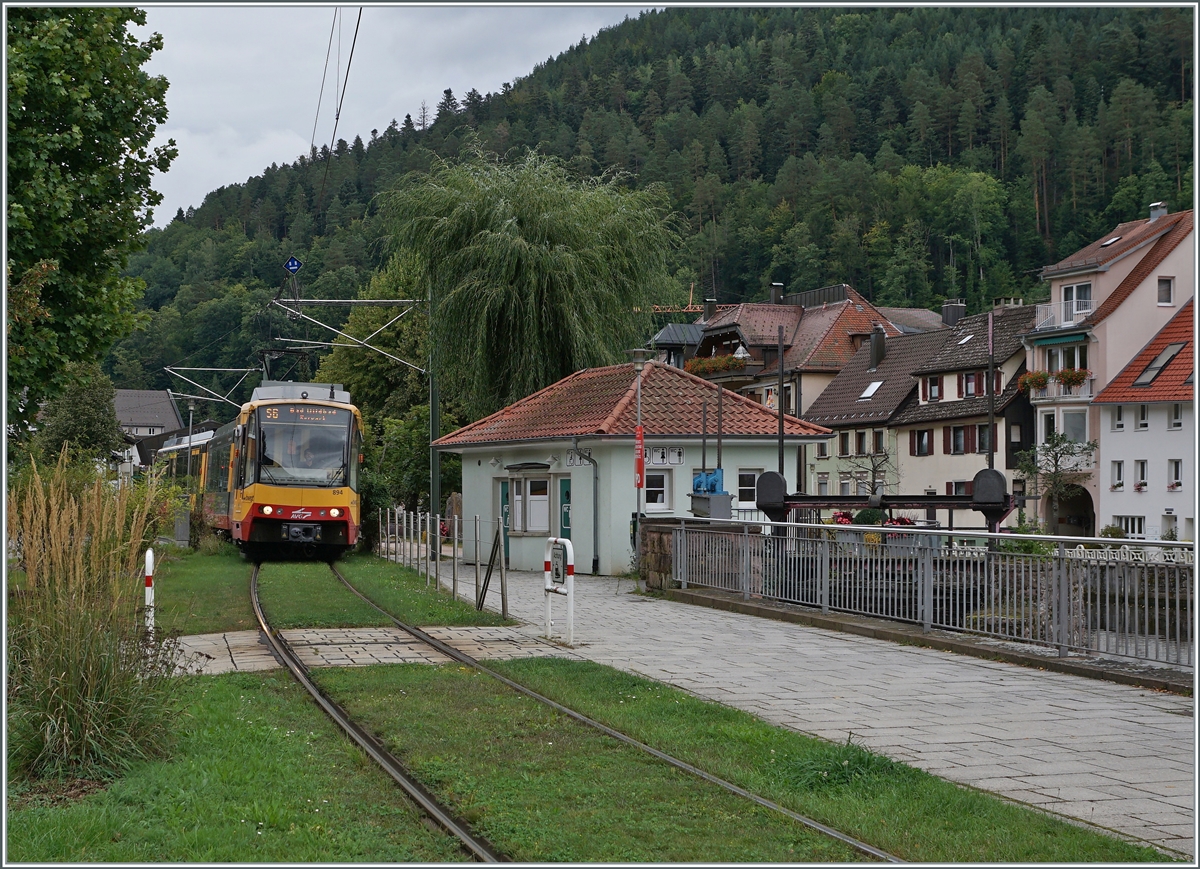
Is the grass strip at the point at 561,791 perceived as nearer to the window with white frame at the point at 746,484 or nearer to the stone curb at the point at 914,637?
the stone curb at the point at 914,637

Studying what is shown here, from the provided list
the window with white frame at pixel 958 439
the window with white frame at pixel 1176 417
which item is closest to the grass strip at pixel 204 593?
the window with white frame at pixel 1176 417

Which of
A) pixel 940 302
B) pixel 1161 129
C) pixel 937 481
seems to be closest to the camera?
pixel 937 481

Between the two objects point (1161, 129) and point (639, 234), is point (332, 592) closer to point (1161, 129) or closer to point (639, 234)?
point (639, 234)

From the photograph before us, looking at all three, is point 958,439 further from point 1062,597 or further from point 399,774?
point 399,774

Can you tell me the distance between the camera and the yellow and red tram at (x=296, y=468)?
1125 inches

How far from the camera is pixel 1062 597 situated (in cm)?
1252

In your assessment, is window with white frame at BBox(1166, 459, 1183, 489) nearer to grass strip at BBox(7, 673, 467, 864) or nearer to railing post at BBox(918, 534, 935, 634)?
railing post at BBox(918, 534, 935, 634)

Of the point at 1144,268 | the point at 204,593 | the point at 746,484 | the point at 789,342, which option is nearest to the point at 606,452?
the point at 746,484

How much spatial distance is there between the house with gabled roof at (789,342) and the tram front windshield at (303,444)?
5012 cm

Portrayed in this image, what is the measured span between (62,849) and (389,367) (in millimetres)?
51681

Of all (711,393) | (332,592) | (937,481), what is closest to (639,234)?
(711,393)

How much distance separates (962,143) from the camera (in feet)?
359

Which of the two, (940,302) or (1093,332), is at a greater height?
(940,302)

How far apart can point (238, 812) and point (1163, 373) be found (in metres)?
53.1
